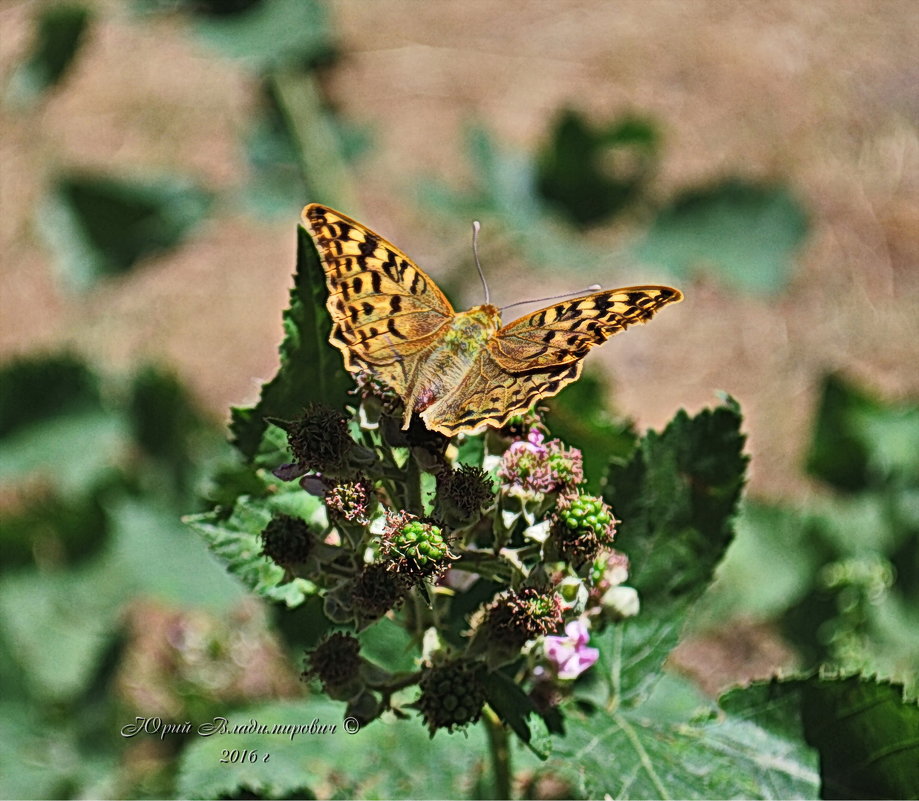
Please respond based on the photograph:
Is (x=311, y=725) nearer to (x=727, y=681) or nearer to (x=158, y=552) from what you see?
(x=158, y=552)

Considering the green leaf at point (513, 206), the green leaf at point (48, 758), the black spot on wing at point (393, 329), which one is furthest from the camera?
the green leaf at point (513, 206)

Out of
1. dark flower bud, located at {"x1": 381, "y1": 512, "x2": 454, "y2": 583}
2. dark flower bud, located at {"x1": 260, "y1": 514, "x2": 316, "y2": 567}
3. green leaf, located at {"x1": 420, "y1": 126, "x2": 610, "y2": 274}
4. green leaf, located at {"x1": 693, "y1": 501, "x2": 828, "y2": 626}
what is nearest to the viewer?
dark flower bud, located at {"x1": 381, "y1": 512, "x2": 454, "y2": 583}

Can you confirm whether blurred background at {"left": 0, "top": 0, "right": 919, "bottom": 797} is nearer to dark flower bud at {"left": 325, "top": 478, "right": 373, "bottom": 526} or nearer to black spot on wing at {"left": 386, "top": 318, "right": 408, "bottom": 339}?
black spot on wing at {"left": 386, "top": 318, "right": 408, "bottom": 339}

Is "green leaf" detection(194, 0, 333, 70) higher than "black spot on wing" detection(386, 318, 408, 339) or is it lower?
higher

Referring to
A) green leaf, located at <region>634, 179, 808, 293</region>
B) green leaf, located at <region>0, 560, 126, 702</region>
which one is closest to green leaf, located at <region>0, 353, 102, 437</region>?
green leaf, located at <region>0, 560, 126, 702</region>

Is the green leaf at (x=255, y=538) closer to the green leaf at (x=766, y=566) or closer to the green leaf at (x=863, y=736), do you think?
the green leaf at (x=863, y=736)

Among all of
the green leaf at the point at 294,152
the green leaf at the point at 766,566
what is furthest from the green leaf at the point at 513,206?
the green leaf at the point at 766,566
